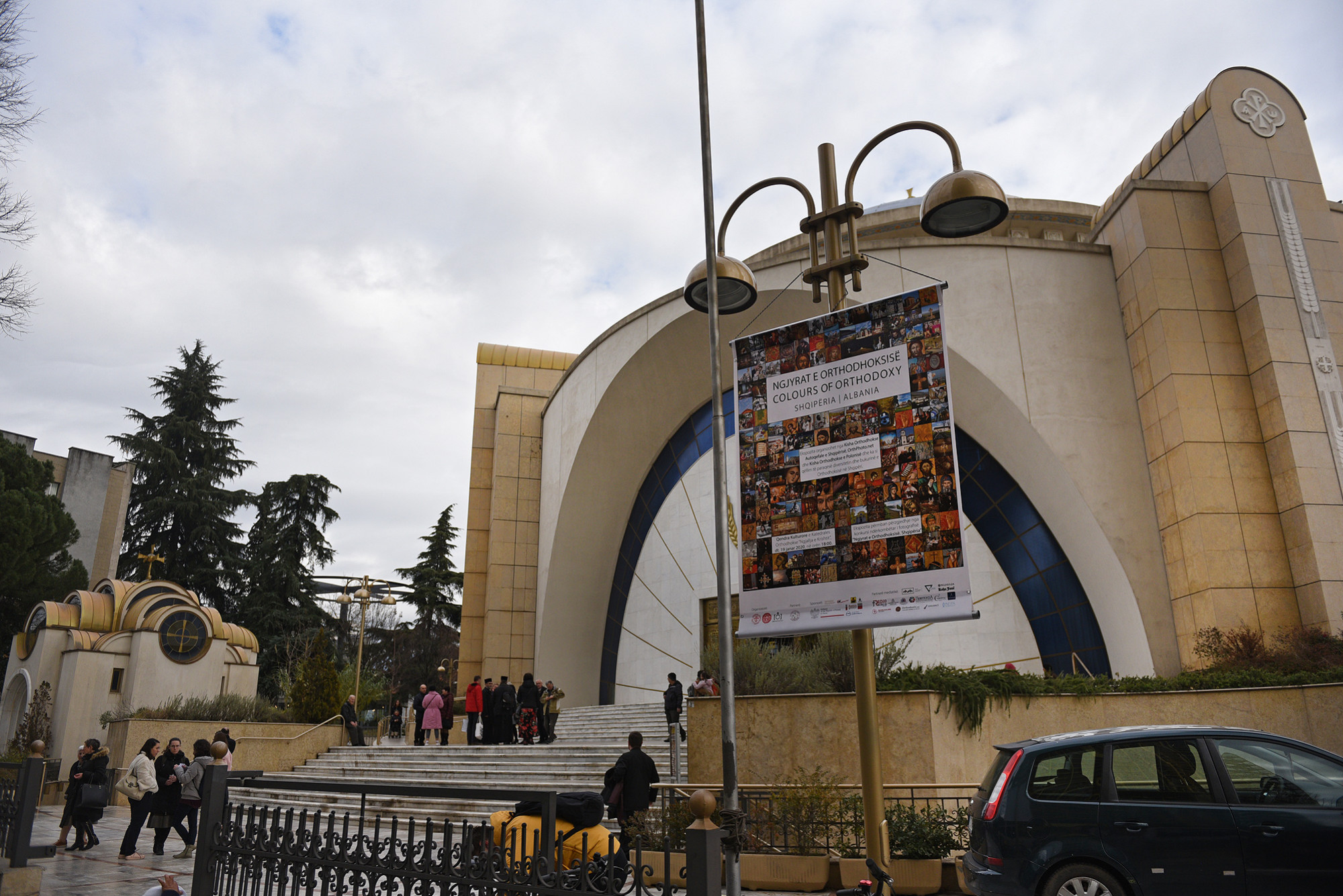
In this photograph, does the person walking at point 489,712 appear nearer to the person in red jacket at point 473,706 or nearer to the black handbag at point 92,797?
the person in red jacket at point 473,706

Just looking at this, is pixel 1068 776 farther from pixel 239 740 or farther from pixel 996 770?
pixel 239 740

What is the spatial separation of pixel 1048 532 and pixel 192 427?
38.7 m

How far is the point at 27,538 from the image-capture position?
2853 cm

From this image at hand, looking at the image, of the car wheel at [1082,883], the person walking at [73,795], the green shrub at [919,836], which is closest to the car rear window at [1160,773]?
the car wheel at [1082,883]

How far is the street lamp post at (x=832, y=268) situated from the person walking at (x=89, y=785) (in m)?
7.82

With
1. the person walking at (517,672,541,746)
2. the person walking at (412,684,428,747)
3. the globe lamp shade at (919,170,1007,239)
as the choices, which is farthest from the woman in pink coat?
the globe lamp shade at (919,170,1007,239)

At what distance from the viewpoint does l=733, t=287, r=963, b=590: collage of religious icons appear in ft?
20.3

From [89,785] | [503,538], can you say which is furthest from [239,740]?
[503,538]

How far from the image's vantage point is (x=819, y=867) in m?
7.89

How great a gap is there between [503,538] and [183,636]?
9.17m

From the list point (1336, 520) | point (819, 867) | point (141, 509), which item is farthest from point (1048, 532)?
point (141, 509)

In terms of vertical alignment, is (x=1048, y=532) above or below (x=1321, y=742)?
above

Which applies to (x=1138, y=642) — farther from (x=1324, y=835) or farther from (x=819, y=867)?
(x=1324, y=835)

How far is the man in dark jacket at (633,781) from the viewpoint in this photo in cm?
813
